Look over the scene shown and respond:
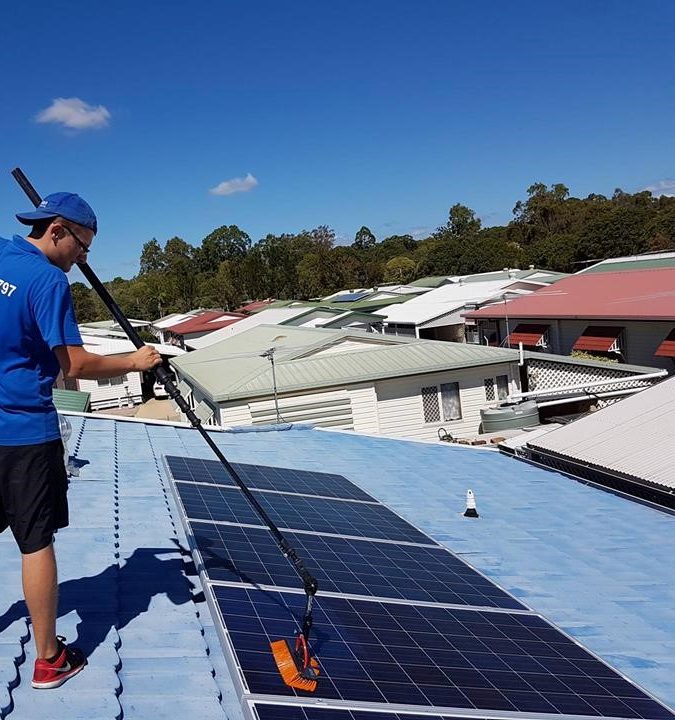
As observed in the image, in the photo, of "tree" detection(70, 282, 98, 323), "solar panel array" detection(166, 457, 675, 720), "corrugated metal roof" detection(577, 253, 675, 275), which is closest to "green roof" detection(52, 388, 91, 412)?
"solar panel array" detection(166, 457, 675, 720)

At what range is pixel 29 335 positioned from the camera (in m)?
3.04

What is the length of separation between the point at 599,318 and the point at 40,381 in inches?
1004

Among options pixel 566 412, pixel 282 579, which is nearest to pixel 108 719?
pixel 282 579

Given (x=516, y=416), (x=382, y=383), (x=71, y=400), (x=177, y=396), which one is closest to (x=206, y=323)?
(x=382, y=383)

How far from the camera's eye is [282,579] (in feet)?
14.1

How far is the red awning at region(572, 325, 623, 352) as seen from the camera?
25.2 meters

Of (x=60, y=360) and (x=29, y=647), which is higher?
Result: (x=60, y=360)

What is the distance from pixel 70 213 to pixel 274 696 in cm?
231

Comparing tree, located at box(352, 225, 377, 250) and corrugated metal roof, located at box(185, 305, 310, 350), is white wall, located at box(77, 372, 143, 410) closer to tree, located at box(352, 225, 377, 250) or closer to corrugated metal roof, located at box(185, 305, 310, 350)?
corrugated metal roof, located at box(185, 305, 310, 350)

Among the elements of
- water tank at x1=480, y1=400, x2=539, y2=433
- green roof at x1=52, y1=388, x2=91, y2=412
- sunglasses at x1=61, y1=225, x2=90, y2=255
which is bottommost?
water tank at x1=480, y1=400, x2=539, y2=433

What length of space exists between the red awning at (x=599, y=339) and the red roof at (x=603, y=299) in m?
0.53

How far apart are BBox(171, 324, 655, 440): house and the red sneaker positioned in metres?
14.1

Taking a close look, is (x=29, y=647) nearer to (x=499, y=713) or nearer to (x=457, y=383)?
(x=499, y=713)

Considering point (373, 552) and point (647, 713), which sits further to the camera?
point (373, 552)
